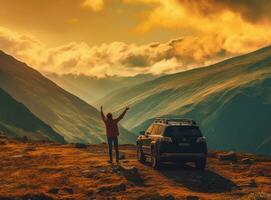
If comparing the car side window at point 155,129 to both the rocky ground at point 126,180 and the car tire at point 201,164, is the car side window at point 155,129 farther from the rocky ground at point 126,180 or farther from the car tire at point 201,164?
the car tire at point 201,164

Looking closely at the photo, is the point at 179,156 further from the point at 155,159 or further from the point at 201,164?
the point at 201,164

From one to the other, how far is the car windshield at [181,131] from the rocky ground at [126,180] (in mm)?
1861

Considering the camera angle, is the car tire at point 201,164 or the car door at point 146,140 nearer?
the car tire at point 201,164

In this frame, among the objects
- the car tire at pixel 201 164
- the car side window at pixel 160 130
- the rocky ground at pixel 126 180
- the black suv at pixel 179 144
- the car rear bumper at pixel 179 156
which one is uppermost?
the car side window at pixel 160 130

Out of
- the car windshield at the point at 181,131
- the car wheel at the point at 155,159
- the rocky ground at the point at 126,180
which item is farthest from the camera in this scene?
the car wheel at the point at 155,159

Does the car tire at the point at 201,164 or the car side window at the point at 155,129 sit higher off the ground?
the car side window at the point at 155,129

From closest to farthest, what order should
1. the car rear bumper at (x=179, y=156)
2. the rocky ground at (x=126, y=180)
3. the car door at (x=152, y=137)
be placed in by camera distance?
the rocky ground at (x=126, y=180), the car rear bumper at (x=179, y=156), the car door at (x=152, y=137)

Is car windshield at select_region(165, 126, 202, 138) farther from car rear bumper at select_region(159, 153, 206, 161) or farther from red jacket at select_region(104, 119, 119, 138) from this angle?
red jacket at select_region(104, 119, 119, 138)

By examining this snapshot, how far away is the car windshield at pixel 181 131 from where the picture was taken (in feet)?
81.4

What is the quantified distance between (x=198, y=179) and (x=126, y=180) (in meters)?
3.31

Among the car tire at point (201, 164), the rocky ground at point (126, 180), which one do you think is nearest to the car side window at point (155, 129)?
the rocky ground at point (126, 180)

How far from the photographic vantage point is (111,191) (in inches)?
804

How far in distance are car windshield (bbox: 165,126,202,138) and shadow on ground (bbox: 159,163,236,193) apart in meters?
1.86

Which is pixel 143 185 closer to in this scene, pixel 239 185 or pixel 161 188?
pixel 161 188
